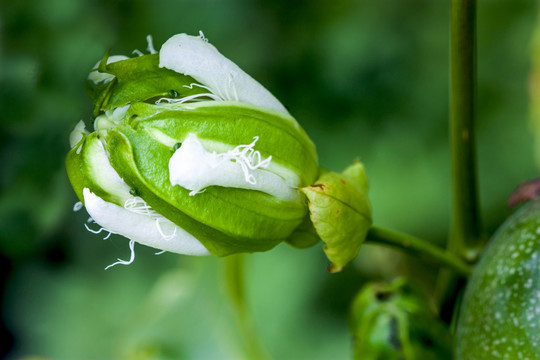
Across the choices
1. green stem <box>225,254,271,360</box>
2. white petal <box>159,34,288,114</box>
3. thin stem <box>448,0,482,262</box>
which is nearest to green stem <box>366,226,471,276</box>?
thin stem <box>448,0,482,262</box>

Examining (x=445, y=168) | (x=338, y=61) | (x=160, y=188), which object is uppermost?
(x=160, y=188)

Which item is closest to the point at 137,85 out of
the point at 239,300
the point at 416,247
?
the point at 416,247

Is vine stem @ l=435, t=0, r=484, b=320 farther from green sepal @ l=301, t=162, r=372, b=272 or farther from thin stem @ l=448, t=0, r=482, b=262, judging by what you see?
green sepal @ l=301, t=162, r=372, b=272

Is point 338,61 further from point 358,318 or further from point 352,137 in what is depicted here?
point 358,318

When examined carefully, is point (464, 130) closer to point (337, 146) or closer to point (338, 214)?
point (338, 214)

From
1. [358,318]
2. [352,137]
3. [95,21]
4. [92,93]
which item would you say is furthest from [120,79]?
[352,137]

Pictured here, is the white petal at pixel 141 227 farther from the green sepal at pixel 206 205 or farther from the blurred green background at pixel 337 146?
the blurred green background at pixel 337 146
